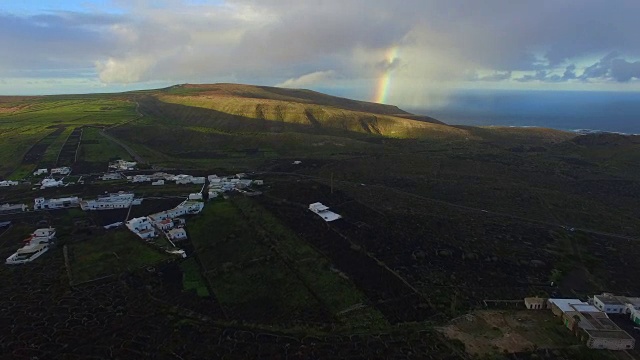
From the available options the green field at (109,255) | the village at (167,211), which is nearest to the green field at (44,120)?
the village at (167,211)

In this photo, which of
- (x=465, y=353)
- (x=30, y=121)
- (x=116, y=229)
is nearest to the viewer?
(x=465, y=353)

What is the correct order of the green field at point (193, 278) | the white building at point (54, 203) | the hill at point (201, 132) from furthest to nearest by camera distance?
the hill at point (201, 132)
the white building at point (54, 203)
the green field at point (193, 278)

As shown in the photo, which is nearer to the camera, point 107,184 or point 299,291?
point 299,291

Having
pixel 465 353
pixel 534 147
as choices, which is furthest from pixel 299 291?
pixel 534 147

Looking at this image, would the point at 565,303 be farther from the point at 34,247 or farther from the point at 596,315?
the point at 34,247

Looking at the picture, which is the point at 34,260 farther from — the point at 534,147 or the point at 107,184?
the point at 534,147

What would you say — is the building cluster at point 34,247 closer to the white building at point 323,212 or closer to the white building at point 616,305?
the white building at point 323,212
